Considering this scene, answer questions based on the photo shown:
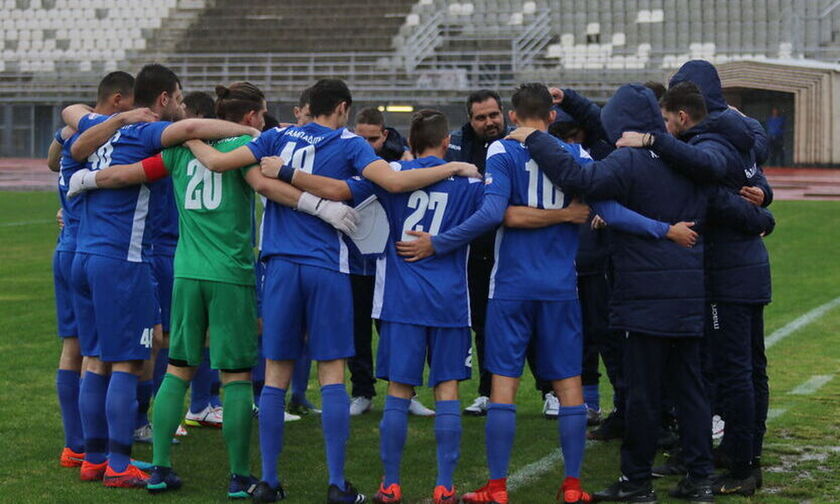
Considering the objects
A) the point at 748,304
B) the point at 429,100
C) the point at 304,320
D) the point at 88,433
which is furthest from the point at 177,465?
the point at 429,100

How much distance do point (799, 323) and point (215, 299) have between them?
7018mm

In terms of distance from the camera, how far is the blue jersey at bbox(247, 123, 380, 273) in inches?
224

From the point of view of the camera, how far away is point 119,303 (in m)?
6.00

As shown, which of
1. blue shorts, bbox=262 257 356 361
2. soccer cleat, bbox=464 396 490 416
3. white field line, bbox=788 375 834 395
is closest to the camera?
blue shorts, bbox=262 257 356 361

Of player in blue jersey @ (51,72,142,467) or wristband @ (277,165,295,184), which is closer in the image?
wristband @ (277,165,295,184)

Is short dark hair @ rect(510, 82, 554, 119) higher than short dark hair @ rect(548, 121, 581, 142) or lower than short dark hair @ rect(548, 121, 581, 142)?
higher

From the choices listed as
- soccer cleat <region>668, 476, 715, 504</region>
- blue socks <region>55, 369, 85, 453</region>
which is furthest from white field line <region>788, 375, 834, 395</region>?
blue socks <region>55, 369, 85, 453</region>

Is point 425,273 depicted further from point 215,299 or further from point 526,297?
point 215,299

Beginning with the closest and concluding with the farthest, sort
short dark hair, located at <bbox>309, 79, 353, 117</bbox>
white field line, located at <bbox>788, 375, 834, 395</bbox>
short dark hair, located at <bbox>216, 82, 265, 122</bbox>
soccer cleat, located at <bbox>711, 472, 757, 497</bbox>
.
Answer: short dark hair, located at <bbox>309, 79, 353, 117</bbox> → soccer cleat, located at <bbox>711, 472, 757, 497</bbox> → short dark hair, located at <bbox>216, 82, 265, 122</bbox> → white field line, located at <bbox>788, 375, 834, 395</bbox>

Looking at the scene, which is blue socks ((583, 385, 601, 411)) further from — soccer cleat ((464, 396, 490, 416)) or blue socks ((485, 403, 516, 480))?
blue socks ((485, 403, 516, 480))

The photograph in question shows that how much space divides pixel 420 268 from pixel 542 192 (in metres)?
0.64

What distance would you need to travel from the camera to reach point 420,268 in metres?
5.71

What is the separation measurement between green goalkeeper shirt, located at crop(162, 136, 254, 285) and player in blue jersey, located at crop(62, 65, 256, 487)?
160 mm

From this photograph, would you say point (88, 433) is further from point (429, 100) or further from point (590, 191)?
point (429, 100)
